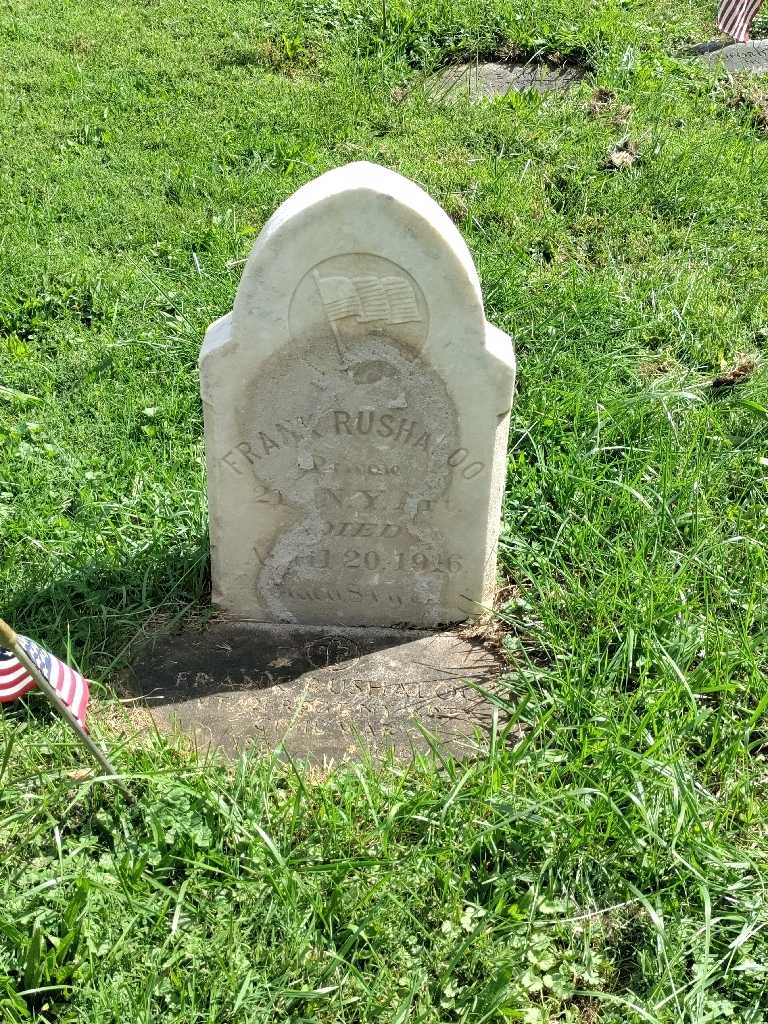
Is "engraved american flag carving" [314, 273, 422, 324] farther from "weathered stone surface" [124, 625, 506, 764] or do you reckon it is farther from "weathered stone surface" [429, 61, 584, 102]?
"weathered stone surface" [429, 61, 584, 102]

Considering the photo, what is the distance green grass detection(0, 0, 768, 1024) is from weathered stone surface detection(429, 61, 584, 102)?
0.46 feet

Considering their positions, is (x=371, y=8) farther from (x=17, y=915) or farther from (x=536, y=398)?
(x=17, y=915)

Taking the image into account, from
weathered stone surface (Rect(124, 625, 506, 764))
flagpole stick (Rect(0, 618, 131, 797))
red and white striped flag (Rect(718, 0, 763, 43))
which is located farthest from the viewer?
red and white striped flag (Rect(718, 0, 763, 43))

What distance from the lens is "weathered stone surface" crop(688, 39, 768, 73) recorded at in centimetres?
611

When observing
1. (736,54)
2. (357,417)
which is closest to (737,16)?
(736,54)

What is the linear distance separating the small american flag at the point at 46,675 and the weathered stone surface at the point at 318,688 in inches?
8.4

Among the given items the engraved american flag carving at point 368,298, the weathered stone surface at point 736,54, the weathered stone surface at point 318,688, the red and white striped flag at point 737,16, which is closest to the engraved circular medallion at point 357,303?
the engraved american flag carving at point 368,298

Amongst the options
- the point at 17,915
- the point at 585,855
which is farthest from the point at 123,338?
the point at 585,855

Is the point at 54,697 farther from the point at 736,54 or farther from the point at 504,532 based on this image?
the point at 736,54

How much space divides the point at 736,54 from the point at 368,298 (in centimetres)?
480

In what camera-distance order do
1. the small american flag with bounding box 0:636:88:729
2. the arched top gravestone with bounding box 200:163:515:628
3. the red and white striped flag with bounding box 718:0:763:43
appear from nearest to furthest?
the arched top gravestone with bounding box 200:163:515:628 → the small american flag with bounding box 0:636:88:729 → the red and white striped flag with bounding box 718:0:763:43

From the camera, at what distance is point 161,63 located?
6.00m

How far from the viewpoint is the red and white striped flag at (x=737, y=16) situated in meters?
6.06

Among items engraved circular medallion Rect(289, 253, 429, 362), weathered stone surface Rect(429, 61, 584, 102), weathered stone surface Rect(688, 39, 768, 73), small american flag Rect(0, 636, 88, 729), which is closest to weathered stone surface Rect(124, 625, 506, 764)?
small american flag Rect(0, 636, 88, 729)
